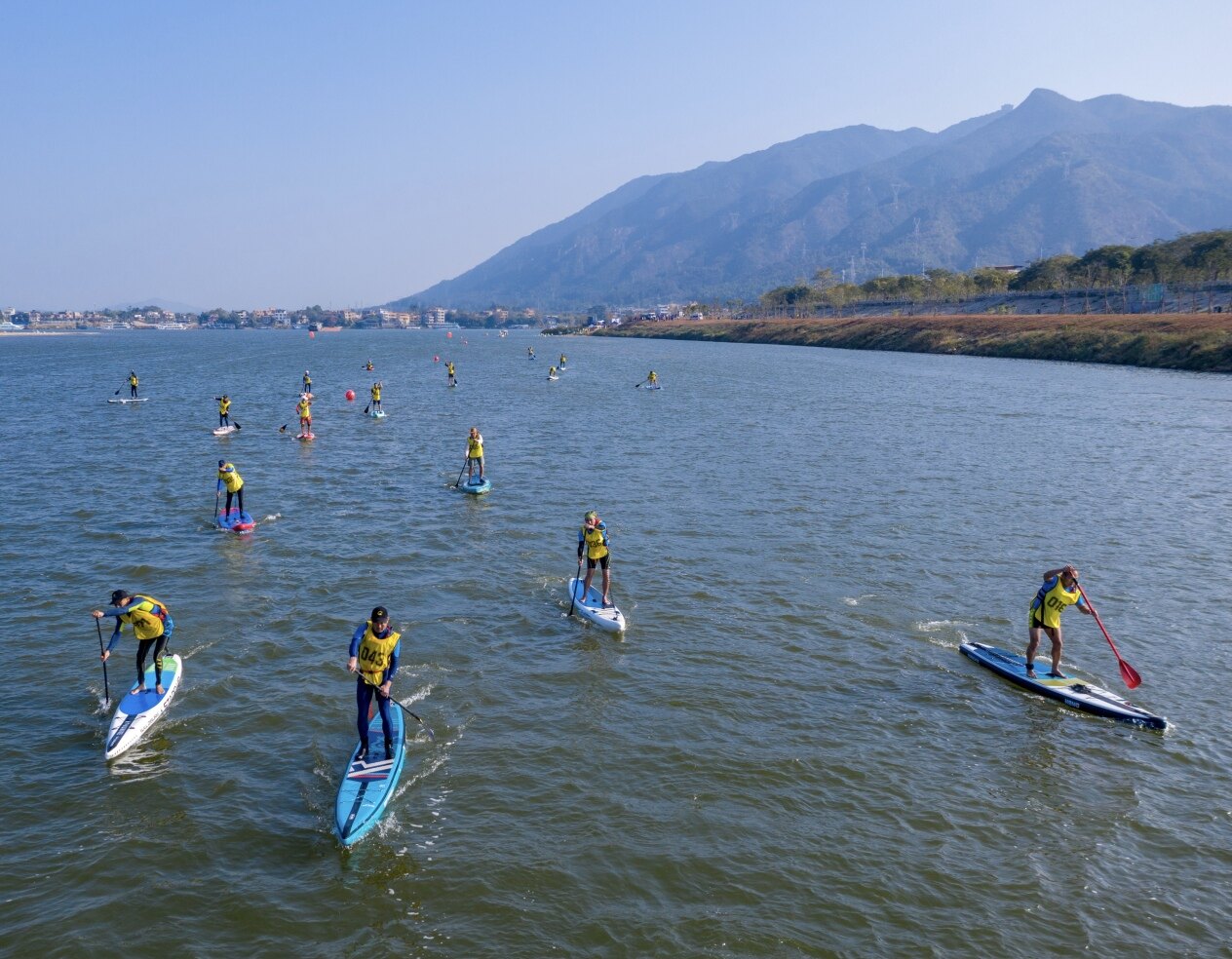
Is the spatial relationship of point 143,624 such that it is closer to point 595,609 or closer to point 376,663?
point 376,663

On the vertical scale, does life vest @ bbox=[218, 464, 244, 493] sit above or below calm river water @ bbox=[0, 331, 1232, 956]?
above

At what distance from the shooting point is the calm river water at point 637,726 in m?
11.6

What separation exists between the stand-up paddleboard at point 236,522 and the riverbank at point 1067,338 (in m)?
93.3

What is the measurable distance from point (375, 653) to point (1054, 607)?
45.7 ft

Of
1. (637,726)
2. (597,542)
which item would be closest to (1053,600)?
(637,726)

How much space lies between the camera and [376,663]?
14.5 meters

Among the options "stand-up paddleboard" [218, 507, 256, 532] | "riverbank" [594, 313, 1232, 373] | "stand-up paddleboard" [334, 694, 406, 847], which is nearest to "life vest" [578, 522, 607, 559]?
"stand-up paddleboard" [334, 694, 406, 847]

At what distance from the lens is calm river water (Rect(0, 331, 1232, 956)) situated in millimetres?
11586

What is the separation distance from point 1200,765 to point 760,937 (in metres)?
9.44

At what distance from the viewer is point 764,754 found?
610 inches

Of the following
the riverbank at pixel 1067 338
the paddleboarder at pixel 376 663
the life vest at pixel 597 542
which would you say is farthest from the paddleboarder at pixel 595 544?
the riverbank at pixel 1067 338

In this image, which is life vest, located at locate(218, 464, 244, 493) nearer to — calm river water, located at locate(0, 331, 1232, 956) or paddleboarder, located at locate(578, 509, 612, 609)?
calm river water, located at locate(0, 331, 1232, 956)

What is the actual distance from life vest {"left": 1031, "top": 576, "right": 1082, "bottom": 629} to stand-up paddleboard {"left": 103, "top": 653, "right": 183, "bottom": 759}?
18144 millimetres

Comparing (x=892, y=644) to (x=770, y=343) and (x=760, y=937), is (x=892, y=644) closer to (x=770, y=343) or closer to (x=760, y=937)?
(x=760, y=937)
